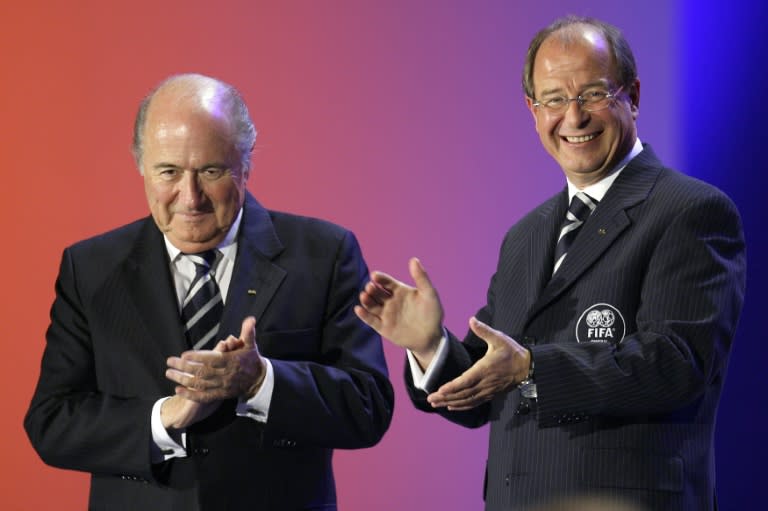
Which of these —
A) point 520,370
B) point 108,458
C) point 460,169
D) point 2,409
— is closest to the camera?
point 520,370

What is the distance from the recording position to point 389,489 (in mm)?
3857

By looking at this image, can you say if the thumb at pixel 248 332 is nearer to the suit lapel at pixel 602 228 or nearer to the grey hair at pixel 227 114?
the grey hair at pixel 227 114

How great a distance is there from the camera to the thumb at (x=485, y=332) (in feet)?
7.04

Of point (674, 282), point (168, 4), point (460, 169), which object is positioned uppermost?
point (168, 4)

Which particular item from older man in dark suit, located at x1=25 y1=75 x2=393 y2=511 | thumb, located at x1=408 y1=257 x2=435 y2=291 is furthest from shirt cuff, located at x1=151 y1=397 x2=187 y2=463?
thumb, located at x1=408 y1=257 x2=435 y2=291

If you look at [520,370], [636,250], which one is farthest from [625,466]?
[636,250]

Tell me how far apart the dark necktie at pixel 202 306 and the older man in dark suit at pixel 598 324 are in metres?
0.40

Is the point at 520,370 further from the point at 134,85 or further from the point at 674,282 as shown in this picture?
the point at 134,85

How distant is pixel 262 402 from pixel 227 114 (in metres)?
0.67

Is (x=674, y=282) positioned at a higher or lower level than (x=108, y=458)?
higher

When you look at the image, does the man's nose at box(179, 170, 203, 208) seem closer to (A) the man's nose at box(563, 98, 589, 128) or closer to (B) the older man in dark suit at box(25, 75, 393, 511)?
Result: (B) the older man in dark suit at box(25, 75, 393, 511)

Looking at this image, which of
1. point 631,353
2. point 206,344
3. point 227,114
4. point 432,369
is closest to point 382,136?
point 227,114

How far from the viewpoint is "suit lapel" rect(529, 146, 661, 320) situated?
2408 millimetres

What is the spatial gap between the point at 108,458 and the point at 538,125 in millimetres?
1194
